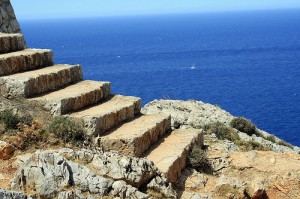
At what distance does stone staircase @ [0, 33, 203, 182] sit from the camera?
20547 millimetres

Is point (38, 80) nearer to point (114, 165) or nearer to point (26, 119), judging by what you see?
point (26, 119)

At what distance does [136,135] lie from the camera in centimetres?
2069

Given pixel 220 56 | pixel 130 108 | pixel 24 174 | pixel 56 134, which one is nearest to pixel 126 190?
pixel 24 174

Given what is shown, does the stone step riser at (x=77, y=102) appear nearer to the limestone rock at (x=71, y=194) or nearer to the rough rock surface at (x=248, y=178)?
the rough rock surface at (x=248, y=178)

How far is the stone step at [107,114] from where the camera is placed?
20625mm

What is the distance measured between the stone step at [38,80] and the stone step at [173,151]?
5.18 metres

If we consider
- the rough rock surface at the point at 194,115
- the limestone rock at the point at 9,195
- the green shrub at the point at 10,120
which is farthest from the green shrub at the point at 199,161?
the limestone rock at the point at 9,195

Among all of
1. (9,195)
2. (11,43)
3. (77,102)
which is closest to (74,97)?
(77,102)

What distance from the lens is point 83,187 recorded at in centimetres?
1544

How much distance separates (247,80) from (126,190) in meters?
112

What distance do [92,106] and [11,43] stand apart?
5390 mm

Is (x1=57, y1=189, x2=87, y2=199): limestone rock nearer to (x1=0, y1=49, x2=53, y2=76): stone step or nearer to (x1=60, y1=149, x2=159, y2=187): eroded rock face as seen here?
(x1=60, y1=149, x2=159, y2=187): eroded rock face

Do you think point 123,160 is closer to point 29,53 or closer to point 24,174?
point 24,174

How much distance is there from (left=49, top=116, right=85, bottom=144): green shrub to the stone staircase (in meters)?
0.51
